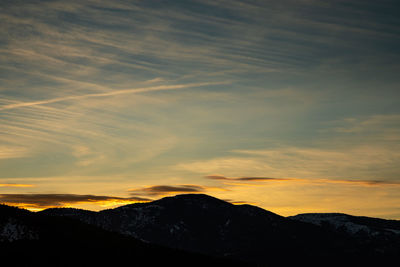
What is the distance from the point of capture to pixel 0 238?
214 ft

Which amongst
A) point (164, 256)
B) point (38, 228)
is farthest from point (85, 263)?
point (164, 256)

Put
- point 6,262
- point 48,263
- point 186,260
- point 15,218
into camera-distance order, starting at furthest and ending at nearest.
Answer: point 186,260, point 15,218, point 48,263, point 6,262

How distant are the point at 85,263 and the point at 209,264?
25688 mm

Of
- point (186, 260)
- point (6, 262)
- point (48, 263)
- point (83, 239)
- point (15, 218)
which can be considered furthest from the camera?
point (186, 260)

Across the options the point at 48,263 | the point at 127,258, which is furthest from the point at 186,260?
the point at 48,263

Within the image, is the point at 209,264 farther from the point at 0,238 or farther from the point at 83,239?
the point at 0,238

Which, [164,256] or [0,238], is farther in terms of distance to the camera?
[164,256]

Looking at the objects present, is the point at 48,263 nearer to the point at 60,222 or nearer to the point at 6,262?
the point at 6,262

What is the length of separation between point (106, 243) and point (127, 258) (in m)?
5.81

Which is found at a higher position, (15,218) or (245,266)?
(15,218)

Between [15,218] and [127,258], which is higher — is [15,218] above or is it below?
above

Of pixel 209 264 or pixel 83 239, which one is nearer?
pixel 83 239

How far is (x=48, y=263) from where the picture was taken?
64062 mm

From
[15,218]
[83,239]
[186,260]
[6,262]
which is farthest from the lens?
[186,260]
